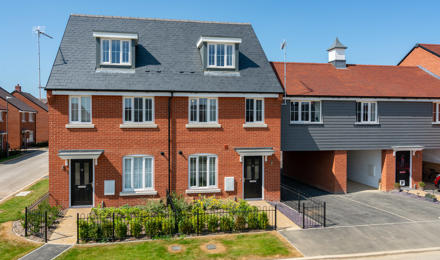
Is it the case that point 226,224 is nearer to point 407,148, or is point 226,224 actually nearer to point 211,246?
point 211,246

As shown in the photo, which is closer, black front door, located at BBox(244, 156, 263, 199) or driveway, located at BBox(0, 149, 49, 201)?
black front door, located at BBox(244, 156, 263, 199)

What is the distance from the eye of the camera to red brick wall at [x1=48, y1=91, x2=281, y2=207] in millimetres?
15508

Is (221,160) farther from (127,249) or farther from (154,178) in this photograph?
(127,249)

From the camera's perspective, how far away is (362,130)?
2027 cm

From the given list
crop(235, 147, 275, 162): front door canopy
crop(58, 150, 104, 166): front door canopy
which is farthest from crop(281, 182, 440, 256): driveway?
crop(58, 150, 104, 166): front door canopy

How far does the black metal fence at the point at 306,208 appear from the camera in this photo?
1364 cm

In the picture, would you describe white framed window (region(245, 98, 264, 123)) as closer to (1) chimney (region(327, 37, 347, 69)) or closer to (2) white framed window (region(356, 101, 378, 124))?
(2) white framed window (region(356, 101, 378, 124))

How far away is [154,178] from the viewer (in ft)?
53.7

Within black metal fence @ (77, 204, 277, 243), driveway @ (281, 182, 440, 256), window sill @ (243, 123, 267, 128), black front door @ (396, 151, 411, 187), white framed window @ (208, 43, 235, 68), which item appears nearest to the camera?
driveway @ (281, 182, 440, 256)

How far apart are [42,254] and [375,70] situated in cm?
2349

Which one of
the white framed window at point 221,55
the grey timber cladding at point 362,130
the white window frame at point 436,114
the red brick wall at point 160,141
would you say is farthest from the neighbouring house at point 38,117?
the white window frame at point 436,114

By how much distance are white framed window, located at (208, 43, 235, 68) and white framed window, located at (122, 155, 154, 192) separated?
619cm

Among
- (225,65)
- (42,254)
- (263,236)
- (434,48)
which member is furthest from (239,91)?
(434,48)

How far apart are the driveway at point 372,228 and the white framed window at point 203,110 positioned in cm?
712
